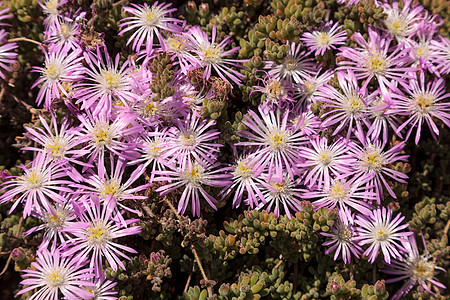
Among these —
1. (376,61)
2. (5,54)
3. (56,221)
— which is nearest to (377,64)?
(376,61)

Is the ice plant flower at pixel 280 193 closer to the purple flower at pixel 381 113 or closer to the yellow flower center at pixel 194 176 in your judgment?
the yellow flower center at pixel 194 176

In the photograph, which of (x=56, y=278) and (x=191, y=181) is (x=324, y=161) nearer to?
(x=191, y=181)

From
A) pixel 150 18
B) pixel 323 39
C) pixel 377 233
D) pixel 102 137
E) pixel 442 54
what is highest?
pixel 442 54

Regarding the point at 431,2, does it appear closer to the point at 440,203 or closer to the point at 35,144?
the point at 440,203

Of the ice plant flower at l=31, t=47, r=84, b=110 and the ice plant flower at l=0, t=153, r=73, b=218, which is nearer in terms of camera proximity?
the ice plant flower at l=0, t=153, r=73, b=218

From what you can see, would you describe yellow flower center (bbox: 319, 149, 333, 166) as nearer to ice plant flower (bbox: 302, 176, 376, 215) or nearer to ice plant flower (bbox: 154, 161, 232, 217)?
ice plant flower (bbox: 302, 176, 376, 215)

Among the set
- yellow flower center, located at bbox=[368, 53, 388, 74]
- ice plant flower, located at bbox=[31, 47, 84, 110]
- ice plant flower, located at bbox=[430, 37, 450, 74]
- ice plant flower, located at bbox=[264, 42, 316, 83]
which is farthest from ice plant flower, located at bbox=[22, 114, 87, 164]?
ice plant flower, located at bbox=[430, 37, 450, 74]
